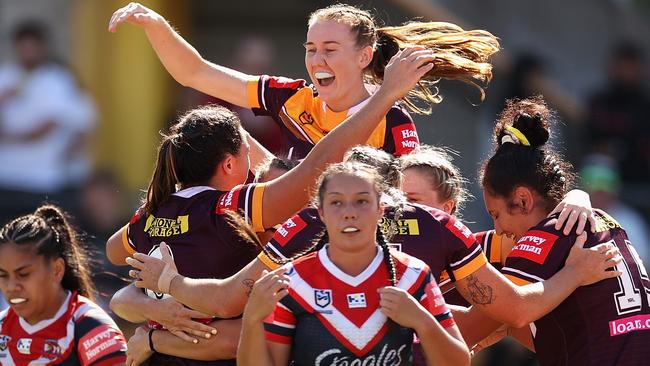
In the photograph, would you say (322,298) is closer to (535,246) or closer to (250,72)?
(535,246)

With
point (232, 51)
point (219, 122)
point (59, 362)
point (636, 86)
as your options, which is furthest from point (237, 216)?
point (232, 51)

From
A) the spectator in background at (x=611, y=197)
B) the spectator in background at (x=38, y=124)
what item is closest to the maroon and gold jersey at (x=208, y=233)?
the spectator in background at (x=611, y=197)

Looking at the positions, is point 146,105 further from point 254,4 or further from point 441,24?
point 441,24

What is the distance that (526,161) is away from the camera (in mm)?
5945

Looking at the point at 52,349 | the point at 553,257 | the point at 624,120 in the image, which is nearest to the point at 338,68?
the point at 553,257

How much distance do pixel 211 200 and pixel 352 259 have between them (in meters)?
0.91

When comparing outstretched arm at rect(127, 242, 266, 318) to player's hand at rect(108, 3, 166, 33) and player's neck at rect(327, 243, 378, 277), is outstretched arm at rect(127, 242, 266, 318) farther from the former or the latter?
player's hand at rect(108, 3, 166, 33)

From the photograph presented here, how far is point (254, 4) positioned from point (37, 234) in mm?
8830

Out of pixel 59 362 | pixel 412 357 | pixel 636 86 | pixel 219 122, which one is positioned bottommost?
pixel 59 362

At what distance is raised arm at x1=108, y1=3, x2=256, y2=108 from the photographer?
22.0 ft

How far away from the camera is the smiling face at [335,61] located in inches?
257

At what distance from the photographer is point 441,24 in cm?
665

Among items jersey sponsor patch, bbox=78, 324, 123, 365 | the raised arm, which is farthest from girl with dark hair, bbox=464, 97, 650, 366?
jersey sponsor patch, bbox=78, 324, 123, 365

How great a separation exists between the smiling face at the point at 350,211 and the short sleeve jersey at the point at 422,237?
31 centimetres
